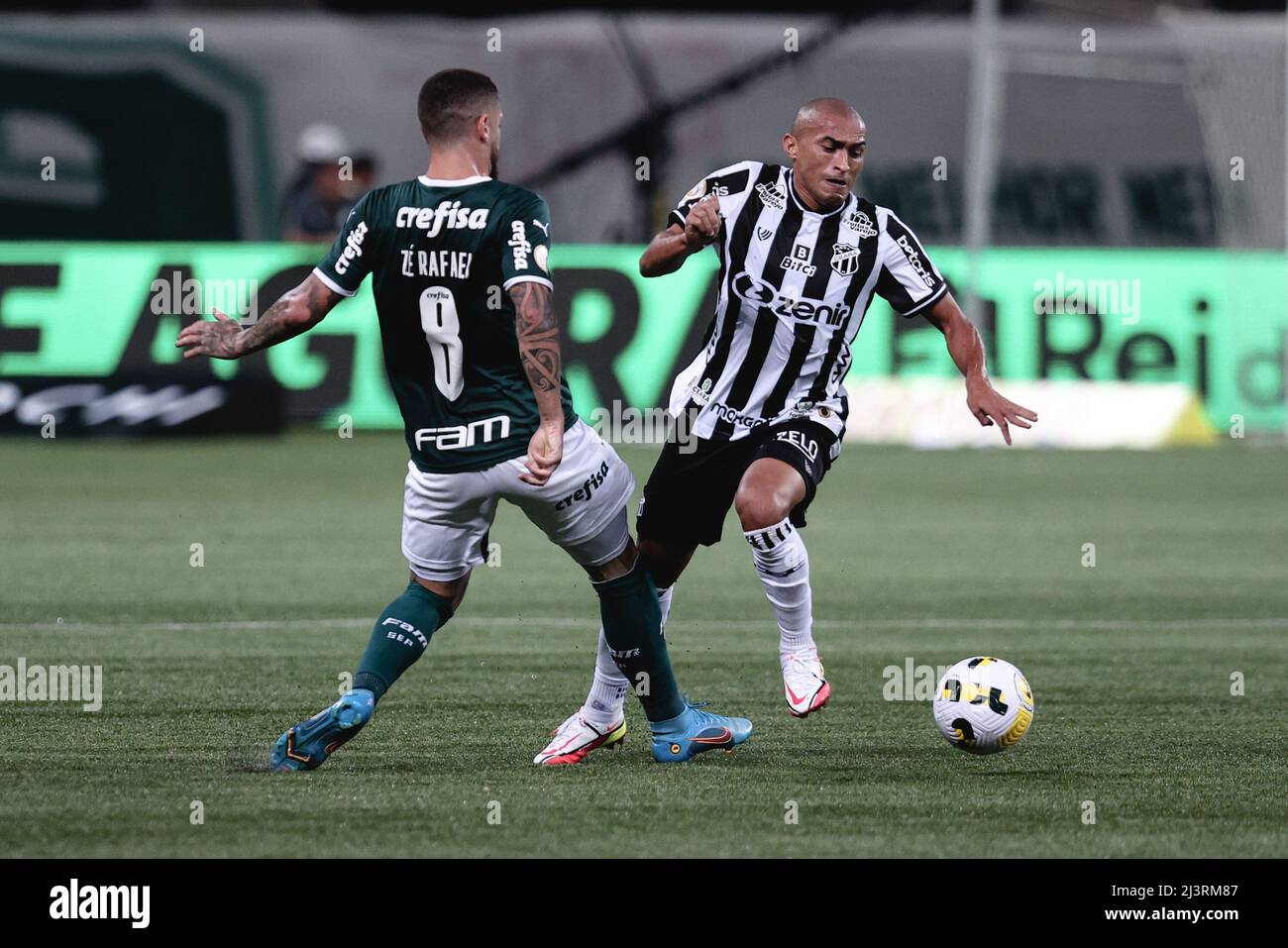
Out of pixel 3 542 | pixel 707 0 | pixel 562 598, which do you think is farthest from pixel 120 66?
pixel 562 598

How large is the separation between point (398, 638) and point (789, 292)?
191 cm

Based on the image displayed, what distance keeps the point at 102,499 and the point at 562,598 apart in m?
5.65

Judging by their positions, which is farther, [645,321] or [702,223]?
[645,321]

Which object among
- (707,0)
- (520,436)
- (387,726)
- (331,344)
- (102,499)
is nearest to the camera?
(520,436)

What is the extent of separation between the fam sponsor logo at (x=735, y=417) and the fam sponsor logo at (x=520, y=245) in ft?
4.98

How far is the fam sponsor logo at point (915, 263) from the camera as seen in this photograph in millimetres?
7418

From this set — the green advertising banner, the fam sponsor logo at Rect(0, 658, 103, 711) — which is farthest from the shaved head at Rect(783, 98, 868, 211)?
the green advertising banner

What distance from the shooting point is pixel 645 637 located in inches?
265

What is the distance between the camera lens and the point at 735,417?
752 cm

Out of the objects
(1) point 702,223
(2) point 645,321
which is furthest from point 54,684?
(2) point 645,321

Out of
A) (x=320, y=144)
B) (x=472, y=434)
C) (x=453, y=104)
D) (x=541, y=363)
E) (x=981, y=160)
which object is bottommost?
(x=472, y=434)

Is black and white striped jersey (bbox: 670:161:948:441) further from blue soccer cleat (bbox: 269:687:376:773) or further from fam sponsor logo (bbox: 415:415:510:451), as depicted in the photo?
blue soccer cleat (bbox: 269:687:376:773)

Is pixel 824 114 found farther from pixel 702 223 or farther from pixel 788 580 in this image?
pixel 788 580

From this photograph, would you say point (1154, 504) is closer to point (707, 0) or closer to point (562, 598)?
point (562, 598)
